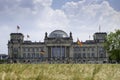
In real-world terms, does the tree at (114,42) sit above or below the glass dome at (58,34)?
below

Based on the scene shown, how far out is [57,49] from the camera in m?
188

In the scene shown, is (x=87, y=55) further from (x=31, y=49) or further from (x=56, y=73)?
(x=56, y=73)

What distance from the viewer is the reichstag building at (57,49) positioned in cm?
18675

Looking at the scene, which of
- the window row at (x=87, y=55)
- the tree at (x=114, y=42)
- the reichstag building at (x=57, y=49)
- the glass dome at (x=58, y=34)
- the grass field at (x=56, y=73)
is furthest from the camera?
the glass dome at (x=58, y=34)

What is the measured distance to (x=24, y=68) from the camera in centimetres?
1488

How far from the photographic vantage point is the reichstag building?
613 ft

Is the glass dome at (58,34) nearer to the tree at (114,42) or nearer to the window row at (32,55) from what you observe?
the window row at (32,55)

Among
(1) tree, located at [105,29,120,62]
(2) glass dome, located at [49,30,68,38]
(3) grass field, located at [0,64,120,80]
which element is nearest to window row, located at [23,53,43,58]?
(2) glass dome, located at [49,30,68,38]

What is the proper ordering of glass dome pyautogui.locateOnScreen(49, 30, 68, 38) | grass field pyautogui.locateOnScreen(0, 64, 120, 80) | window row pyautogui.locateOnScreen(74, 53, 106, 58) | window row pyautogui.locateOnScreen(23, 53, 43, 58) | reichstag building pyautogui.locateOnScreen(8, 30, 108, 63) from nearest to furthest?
grass field pyautogui.locateOnScreen(0, 64, 120, 80)
reichstag building pyautogui.locateOnScreen(8, 30, 108, 63)
window row pyautogui.locateOnScreen(23, 53, 43, 58)
window row pyautogui.locateOnScreen(74, 53, 106, 58)
glass dome pyautogui.locateOnScreen(49, 30, 68, 38)

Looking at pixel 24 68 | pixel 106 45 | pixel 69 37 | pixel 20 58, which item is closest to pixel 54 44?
pixel 69 37

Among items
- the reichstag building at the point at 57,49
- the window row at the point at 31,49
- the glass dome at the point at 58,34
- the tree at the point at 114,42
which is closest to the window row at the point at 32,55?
the reichstag building at the point at 57,49

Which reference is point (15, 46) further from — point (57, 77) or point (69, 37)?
point (57, 77)

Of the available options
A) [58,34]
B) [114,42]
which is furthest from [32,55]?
[114,42]

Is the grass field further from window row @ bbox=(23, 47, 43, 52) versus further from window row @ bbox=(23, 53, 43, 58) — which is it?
window row @ bbox=(23, 47, 43, 52)
